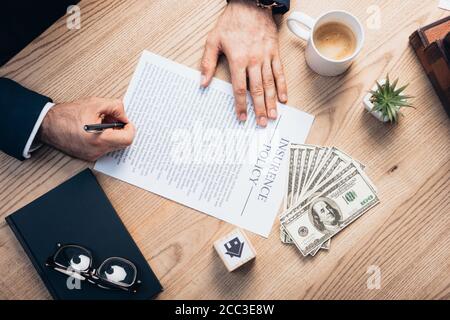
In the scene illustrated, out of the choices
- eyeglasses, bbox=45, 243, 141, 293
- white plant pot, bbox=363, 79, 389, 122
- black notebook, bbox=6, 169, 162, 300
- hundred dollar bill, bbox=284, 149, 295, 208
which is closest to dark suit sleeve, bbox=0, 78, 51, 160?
black notebook, bbox=6, 169, 162, 300

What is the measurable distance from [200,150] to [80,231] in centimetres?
31

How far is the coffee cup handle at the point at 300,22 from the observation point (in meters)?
0.92

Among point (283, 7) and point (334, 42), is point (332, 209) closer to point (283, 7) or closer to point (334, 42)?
point (334, 42)

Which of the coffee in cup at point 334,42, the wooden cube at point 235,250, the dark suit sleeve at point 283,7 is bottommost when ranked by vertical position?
the wooden cube at point 235,250

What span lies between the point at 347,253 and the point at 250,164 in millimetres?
294

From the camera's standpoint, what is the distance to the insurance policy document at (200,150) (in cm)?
96

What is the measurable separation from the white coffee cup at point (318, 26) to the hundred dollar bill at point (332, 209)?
23 cm

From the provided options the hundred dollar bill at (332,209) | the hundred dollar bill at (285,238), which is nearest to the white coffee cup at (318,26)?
the hundred dollar bill at (332,209)

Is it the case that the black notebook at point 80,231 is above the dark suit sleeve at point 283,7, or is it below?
below

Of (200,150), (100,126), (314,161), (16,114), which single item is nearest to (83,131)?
(100,126)

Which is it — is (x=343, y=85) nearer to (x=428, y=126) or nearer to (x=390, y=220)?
(x=428, y=126)

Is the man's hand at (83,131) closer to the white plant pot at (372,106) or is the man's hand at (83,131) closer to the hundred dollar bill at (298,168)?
the hundred dollar bill at (298,168)

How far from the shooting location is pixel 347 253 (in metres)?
0.97

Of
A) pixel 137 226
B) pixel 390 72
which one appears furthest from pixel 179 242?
pixel 390 72
